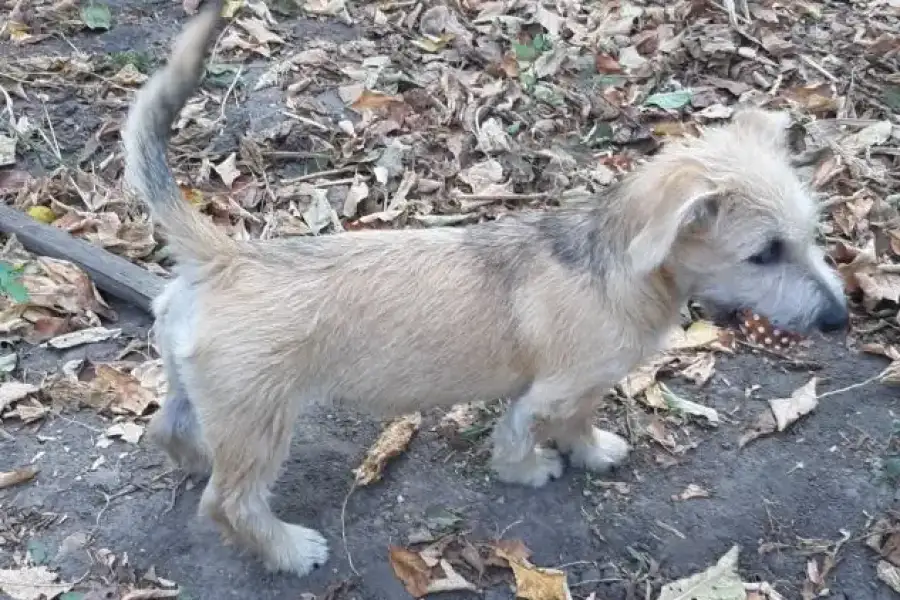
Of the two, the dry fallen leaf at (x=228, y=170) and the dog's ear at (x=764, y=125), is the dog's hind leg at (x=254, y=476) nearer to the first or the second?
the dog's ear at (x=764, y=125)

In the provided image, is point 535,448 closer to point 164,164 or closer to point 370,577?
point 370,577

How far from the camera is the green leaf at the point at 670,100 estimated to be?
7.18 meters

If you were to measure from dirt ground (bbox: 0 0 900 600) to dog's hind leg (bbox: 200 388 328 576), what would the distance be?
0.48 feet

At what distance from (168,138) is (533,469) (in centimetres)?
222

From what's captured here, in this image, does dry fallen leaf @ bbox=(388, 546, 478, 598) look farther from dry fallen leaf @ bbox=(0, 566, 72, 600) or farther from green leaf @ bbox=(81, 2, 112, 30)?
green leaf @ bbox=(81, 2, 112, 30)

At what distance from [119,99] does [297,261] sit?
157 inches

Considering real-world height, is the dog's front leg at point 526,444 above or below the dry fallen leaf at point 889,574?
above

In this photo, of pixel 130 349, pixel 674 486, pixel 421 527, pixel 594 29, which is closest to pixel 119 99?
pixel 130 349

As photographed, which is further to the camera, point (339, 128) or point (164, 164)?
point (339, 128)

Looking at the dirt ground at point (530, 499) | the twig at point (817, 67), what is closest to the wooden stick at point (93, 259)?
the dirt ground at point (530, 499)

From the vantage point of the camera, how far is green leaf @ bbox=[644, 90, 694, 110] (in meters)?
7.18

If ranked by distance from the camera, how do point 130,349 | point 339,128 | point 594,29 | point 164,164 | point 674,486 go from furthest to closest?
point 594,29, point 339,128, point 130,349, point 674,486, point 164,164

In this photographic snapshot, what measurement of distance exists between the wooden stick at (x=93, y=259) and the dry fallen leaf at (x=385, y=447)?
5.21 feet

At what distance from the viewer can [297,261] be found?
3980mm
